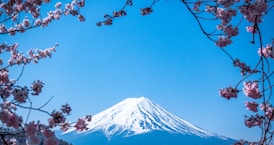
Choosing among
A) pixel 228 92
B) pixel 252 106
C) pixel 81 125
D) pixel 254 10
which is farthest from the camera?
pixel 81 125

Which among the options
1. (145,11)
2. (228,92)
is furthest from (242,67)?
(145,11)

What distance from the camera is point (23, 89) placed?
11.7 feet

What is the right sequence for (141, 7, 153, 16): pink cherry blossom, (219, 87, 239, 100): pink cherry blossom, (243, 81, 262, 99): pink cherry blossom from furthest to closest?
1. (141, 7, 153, 16): pink cherry blossom
2. (219, 87, 239, 100): pink cherry blossom
3. (243, 81, 262, 99): pink cherry blossom

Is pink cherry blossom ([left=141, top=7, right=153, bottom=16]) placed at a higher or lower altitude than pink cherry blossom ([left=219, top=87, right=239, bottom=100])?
higher

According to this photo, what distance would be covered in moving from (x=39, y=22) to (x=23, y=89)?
3.50 metres

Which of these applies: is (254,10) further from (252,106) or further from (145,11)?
(145,11)

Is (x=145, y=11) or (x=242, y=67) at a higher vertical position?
(x=145, y=11)

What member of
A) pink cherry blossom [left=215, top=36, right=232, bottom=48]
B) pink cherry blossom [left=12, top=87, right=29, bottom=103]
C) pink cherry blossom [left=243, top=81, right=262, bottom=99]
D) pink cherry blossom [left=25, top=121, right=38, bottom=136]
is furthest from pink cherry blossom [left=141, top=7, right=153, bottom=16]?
pink cherry blossom [left=25, top=121, right=38, bottom=136]

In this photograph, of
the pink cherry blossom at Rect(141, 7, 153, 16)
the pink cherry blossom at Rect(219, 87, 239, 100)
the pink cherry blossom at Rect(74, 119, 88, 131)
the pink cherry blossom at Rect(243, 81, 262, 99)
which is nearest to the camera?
the pink cherry blossom at Rect(243, 81, 262, 99)

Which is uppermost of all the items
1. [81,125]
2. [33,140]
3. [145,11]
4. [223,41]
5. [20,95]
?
[145,11]

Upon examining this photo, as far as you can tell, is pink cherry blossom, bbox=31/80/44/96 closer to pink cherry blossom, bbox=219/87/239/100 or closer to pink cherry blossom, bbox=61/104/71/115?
pink cherry blossom, bbox=61/104/71/115

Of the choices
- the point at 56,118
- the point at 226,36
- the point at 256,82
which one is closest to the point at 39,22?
the point at 56,118

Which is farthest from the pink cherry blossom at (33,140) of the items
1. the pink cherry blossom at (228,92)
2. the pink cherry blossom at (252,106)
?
the pink cherry blossom at (252,106)

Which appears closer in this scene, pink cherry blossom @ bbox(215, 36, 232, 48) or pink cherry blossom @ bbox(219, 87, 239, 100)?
pink cherry blossom @ bbox(219, 87, 239, 100)
